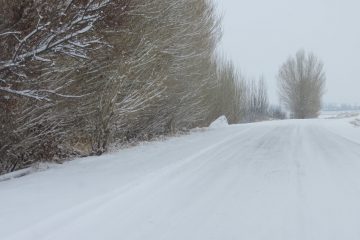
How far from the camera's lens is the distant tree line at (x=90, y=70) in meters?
7.77

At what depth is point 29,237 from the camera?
4.61m

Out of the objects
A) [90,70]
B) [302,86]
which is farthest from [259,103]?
[90,70]

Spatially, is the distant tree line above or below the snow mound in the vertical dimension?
above

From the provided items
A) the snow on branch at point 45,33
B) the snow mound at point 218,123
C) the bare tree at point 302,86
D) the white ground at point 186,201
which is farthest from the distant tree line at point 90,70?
the bare tree at point 302,86

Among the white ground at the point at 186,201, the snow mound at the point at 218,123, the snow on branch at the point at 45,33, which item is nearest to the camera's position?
the white ground at the point at 186,201

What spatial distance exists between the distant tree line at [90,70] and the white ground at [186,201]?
129 centimetres

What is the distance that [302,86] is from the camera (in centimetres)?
7075

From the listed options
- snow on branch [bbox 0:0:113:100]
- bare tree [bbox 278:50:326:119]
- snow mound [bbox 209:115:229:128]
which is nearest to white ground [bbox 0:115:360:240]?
snow on branch [bbox 0:0:113:100]

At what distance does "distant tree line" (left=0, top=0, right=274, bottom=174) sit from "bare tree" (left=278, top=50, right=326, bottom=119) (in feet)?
174

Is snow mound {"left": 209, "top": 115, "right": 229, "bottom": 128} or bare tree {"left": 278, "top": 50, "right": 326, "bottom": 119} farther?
bare tree {"left": 278, "top": 50, "right": 326, "bottom": 119}

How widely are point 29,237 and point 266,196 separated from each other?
3491 mm

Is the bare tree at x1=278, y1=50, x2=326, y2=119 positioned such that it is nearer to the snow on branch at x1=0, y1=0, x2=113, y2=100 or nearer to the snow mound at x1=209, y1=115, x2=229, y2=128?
the snow mound at x1=209, y1=115, x2=229, y2=128

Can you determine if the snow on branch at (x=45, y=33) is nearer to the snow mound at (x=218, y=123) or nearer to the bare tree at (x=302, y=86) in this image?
the snow mound at (x=218, y=123)

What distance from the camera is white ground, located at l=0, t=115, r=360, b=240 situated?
4926mm
